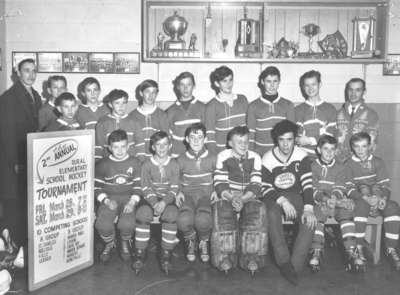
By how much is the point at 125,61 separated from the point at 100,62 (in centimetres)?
26

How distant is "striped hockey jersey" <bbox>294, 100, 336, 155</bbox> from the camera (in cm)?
427

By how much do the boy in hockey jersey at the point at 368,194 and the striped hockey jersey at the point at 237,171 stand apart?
30.9 inches

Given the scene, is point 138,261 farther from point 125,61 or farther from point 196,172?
point 125,61

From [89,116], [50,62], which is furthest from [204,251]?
[50,62]

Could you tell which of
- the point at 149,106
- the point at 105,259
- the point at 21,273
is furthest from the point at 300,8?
the point at 21,273

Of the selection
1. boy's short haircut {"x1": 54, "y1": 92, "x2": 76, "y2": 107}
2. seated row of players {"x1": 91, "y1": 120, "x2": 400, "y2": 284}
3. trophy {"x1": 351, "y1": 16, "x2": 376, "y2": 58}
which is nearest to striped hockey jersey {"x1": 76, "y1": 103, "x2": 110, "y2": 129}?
boy's short haircut {"x1": 54, "y1": 92, "x2": 76, "y2": 107}

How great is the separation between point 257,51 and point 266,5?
49 cm

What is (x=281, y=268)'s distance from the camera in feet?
11.5

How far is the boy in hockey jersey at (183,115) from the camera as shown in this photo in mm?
4277

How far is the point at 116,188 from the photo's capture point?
3828 millimetres

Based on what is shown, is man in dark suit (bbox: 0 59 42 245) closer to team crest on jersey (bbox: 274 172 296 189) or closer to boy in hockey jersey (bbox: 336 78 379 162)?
team crest on jersey (bbox: 274 172 296 189)

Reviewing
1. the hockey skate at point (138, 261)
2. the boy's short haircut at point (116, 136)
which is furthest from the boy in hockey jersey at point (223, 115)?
the hockey skate at point (138, 261)

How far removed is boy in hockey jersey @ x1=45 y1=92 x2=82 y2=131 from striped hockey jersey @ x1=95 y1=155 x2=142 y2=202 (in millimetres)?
480

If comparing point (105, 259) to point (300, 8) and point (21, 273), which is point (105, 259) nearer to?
point (21, 273)
